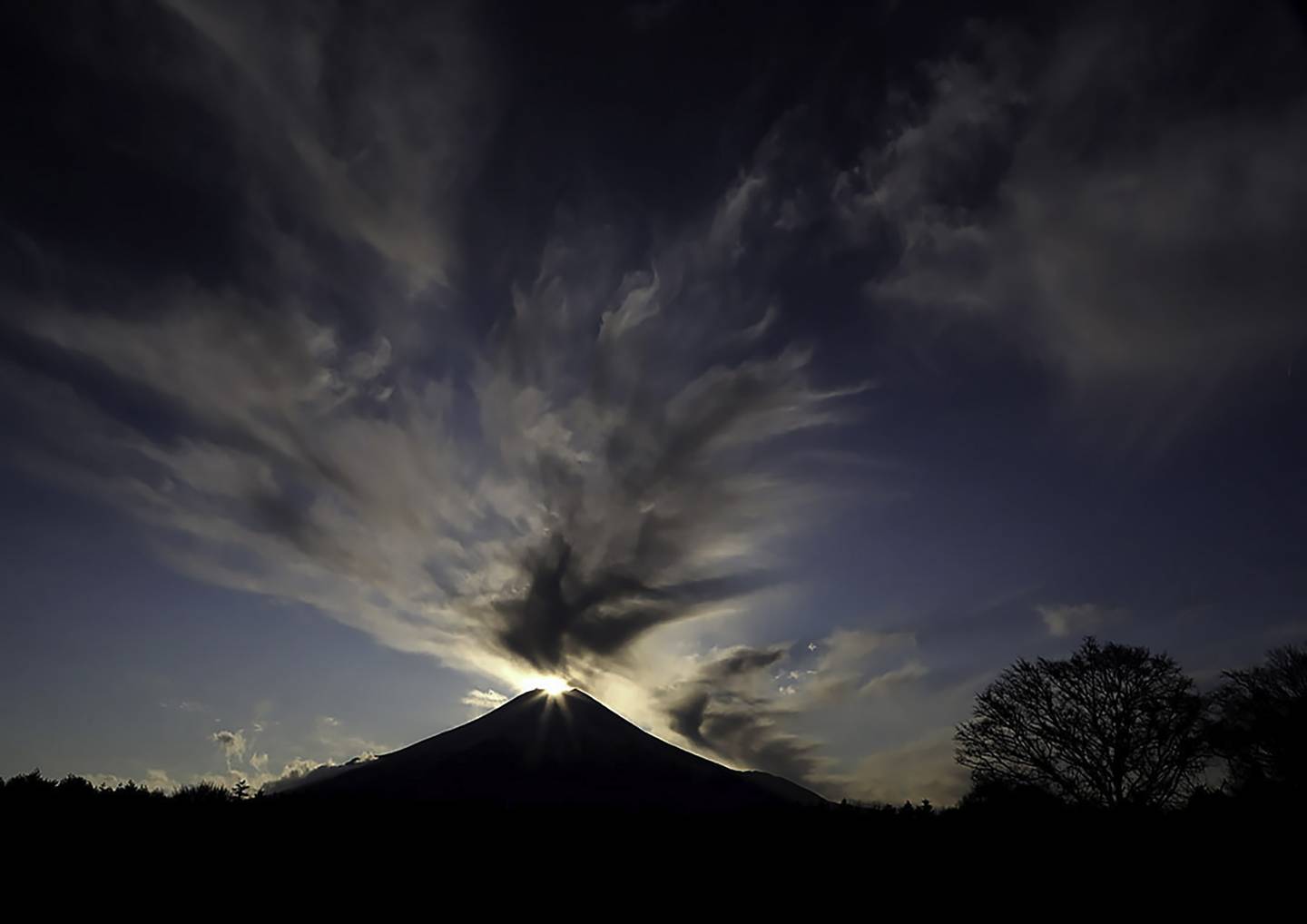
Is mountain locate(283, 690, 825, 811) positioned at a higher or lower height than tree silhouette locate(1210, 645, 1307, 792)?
higher

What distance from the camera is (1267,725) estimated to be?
36094mm

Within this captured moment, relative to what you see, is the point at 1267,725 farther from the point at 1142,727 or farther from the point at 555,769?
the point at 555,769

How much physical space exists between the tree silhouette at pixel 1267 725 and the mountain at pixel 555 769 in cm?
11271

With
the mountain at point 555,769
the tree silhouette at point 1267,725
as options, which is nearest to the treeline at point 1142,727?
the tree silhouette at point 1267,725

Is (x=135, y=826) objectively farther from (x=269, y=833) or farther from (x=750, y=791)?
Result: (x=750, y=791)

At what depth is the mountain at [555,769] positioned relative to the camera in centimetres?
14562

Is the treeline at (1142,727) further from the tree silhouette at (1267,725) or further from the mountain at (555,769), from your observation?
the mountain at (555,769)

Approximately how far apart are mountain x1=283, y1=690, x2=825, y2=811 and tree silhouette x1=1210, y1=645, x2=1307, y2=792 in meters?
113

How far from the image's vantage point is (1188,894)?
341 inches

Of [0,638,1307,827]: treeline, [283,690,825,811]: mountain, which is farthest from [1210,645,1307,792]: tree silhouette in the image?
[283,690,825,811]: mountain

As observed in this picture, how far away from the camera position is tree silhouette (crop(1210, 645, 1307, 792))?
34.4 m

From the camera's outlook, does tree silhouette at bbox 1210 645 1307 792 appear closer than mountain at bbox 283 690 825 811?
Yes

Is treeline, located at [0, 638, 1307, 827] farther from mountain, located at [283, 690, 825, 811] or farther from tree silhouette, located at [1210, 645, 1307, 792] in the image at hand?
mountain, located at [283, 690, 825, 811]

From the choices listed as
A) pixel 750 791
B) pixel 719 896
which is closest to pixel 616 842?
pixel 719 896
